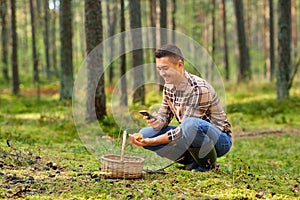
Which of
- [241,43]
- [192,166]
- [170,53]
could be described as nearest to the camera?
[170,53]

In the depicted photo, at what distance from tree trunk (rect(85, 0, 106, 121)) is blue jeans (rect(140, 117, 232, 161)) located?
509cm

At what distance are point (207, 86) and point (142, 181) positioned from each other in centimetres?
137

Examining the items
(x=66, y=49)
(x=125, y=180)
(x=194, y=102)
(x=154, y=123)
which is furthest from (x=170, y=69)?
(x=66, y=49)

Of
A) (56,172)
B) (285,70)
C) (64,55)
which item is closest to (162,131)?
(56,172)

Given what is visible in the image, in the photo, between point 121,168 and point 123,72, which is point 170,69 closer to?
point 121,168

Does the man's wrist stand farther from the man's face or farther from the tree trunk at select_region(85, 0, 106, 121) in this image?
the tree trunk at select_region(85, 0, 106, 121)

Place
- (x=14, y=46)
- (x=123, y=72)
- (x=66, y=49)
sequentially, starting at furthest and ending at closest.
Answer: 1. (x=14, y=46)
2. (x=66, y=49)
3. (x=123, y=72)

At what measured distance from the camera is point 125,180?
5.33 m

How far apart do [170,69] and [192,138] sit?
839 millimetres

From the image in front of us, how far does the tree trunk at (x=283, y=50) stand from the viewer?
48.7 feet

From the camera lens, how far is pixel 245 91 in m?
19.5

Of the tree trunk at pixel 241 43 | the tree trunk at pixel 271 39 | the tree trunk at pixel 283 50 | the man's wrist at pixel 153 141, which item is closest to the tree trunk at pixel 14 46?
the tree trunk at pixel 241 43

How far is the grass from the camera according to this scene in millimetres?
4836

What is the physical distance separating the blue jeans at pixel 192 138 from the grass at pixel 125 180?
0.27 metres
